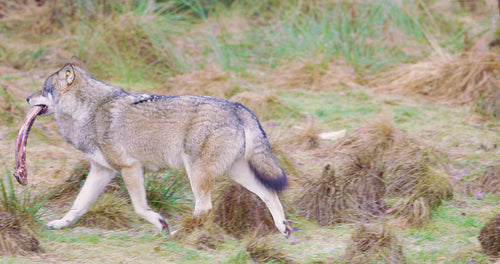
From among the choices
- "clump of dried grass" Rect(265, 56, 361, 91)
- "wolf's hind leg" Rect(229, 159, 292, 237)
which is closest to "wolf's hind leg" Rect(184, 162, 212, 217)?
"wolf's hind leg" Rect(229, 159, 292, 237)

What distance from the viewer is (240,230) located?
5746 mm

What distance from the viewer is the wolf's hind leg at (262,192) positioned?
5.55 metres

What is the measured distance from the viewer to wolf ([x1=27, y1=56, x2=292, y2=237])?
5.42m

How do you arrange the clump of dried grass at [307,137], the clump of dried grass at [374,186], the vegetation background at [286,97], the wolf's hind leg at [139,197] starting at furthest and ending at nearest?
1. the clump of dried grass at [307,137]
2. the clump of dried grass at [374,186]
3. the wolf's hind leg at [139,197]
4. the vegetation background at [286,97]

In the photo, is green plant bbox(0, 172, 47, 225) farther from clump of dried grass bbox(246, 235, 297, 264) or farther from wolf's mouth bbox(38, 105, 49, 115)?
clump of dried grass bbox(246, 235, 297, 264)

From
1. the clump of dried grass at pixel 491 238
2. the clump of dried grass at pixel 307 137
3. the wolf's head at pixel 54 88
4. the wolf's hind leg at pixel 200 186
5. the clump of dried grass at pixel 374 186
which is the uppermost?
the wolf's head at pixel 54 88

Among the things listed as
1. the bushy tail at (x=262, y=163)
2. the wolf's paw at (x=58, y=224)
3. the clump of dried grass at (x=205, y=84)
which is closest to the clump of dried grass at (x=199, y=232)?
the bushy tail at (x=262, y=163)

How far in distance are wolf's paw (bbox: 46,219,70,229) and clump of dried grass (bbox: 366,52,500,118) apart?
19.9 ft

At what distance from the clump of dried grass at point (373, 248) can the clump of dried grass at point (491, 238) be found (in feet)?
2.31

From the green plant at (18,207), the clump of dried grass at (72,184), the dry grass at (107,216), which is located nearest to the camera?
the green plant at (18,207)

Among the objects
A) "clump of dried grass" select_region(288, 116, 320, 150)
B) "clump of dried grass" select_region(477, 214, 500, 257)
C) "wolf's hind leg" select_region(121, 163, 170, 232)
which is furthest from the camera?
"clump of dried grass" select_region(288, 116, 320, 150)

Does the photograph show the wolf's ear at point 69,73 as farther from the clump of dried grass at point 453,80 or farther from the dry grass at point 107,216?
the clump of dried grass at point 453,80

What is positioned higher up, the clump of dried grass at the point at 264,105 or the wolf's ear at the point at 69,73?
the wolf's ear at the point at 69,73

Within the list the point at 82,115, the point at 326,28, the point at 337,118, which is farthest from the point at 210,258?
the point at 326,28
